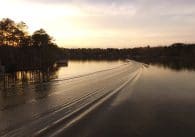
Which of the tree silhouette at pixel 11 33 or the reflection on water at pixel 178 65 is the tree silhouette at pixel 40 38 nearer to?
the tree silhouette at pixel 11 33

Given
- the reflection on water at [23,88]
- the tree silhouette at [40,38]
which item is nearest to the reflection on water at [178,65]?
the reflection on water at [23,88]

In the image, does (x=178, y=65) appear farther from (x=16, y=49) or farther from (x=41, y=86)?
(x=41, y=86)

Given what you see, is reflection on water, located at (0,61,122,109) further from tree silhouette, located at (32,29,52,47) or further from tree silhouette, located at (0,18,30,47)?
tree silhouette, located at (32,29,52,47)

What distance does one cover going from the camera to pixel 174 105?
1830 cm

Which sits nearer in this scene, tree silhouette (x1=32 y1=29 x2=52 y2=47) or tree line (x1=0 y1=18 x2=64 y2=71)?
tree line (x1=0 y1=18 x2=64 y2=71)

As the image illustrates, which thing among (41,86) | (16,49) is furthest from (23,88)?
(16,49)

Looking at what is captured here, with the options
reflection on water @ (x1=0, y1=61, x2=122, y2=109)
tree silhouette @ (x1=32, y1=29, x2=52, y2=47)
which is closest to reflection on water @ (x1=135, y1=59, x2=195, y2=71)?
reflection on water @ (x1=0, y1=61, x2=122, y2=109)

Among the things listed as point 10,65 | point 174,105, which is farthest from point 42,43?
point 174,105

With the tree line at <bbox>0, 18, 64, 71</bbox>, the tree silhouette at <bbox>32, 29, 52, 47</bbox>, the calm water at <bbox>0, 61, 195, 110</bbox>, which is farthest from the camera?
the tree silhouette at <bbox>32, 29, 52, 47</bbox>

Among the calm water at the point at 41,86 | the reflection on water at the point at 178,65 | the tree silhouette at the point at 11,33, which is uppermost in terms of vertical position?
the tree silhouette at the point at 11,33

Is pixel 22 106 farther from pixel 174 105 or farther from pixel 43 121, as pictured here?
pixel 174 105

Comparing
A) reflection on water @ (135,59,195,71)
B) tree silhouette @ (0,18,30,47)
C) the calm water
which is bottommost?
reflection on water @ (135,59,195,71)

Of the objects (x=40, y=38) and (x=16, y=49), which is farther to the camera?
(x=40, y=38)

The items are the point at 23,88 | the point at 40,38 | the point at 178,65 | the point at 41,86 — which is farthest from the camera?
the point at 40,38
